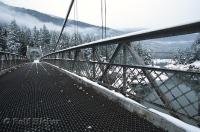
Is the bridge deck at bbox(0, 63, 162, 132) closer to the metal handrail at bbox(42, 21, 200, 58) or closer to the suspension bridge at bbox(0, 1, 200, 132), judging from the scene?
the suspension bridge at bbox(0, 1, 200, 132)

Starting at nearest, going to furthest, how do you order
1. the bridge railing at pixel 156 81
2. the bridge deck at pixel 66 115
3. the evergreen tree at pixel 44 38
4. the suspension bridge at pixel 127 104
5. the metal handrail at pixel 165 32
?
A: the metal handrail at pixel 165 32 → the bridge railing at pixel 156 81 → the suspension bridge at pixel 127 104 → the bridge deck at pixel 66 115 → the evergreen tree at pixel 44 38

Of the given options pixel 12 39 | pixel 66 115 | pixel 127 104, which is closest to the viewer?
pixel 66 115

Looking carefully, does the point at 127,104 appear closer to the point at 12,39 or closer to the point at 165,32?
the point at 165,32

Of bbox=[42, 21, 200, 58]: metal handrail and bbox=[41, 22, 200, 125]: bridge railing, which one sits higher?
bbox=[42, 21, 200, 58]: metal handrail

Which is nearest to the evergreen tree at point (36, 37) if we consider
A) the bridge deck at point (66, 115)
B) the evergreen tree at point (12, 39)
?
the evergreen tree at point (12, 39)

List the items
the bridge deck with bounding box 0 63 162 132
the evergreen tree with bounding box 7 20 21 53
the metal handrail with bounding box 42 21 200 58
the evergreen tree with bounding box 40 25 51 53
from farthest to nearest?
1. the evergreen tree with bounding box 40 25 51 53
2. the evergreen tree with bounding box 7 20 21 53
3. the bridge deck with bounding box 0 63 162 132
4. the metal handrail with bounding box 42 21 200 58

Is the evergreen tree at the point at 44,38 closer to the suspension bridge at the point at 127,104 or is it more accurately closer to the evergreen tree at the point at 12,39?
the evergreen tree at the point at 12,39

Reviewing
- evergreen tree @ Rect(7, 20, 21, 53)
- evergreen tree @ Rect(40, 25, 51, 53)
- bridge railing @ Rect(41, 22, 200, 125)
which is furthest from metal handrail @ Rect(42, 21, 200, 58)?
evergreen tree @ Rect(40, 25, 51, 53)

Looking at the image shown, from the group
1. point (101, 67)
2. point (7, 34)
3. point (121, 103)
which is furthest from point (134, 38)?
point (7, 34)

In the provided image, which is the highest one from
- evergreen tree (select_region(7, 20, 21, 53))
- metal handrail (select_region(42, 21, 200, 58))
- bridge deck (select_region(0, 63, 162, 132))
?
evergreen tree (select_region(7, 20, 21, 53))

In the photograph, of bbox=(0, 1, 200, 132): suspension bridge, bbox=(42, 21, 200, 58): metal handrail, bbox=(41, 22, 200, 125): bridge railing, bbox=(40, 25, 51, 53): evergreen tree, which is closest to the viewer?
bbox=(42, 21, 200, 58): metal handrail

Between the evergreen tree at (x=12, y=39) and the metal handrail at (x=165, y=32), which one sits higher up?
the evergreen tree at (x=12, y=39)

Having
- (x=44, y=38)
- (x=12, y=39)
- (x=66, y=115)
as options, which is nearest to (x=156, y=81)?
(x=66, y=115)

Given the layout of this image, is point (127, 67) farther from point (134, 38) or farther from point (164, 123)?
point (164, 123)
